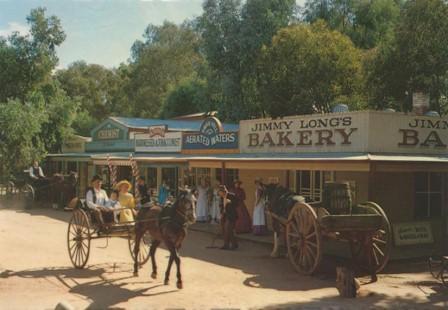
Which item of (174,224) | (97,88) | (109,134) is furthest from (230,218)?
(97,88)

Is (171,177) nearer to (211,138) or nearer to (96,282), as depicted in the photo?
(211,138)

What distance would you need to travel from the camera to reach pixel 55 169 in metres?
31.8

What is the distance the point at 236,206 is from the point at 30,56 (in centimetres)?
2212

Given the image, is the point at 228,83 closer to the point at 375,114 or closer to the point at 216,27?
the point at 216,27

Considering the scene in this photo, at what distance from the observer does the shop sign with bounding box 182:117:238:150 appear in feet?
59.5

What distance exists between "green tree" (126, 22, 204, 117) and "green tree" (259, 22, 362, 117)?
23.8 meters

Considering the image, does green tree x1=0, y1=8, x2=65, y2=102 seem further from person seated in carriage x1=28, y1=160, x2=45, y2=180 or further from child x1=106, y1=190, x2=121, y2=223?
child x1=106, y1=190, x2=121, y2=223

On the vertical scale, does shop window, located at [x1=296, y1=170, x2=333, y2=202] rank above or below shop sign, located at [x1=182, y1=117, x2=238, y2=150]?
below

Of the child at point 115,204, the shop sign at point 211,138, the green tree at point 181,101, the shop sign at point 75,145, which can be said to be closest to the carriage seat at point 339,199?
the child at point 115,204

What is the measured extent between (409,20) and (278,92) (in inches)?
361

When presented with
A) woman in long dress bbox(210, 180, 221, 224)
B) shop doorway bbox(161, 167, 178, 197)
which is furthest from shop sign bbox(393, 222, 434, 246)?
shop doorway bbox(161, 167, 178, 197)

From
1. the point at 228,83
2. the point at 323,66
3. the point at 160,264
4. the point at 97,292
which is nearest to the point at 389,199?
the point at 160,264

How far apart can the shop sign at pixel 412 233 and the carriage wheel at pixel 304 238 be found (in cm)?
257

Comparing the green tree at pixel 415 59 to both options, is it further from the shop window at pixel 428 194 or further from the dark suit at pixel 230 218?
the dark suit at pixel 230 218
